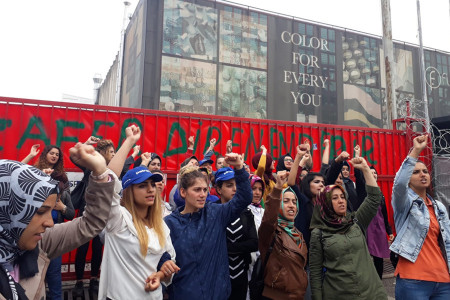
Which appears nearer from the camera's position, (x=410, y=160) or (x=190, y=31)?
(x=410, y=160)

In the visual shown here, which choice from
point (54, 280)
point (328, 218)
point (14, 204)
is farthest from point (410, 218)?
point (54, 280)

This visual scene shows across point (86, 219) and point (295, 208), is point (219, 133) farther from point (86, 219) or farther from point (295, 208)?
point (86, 219)

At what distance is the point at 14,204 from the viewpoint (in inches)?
50.7

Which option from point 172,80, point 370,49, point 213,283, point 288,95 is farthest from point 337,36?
point 213,283

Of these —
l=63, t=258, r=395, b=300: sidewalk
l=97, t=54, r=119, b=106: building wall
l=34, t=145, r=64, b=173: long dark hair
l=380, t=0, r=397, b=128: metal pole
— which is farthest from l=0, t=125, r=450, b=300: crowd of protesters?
l=97, t=54, r=119, b=106: building wall

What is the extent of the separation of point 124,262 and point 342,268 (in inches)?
65.1

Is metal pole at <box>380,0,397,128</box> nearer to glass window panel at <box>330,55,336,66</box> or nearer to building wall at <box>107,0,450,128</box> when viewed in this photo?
building wall at <box>107,0,450,128</box>

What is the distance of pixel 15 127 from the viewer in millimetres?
4996

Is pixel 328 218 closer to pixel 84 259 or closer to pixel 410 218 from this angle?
pixel 410 218

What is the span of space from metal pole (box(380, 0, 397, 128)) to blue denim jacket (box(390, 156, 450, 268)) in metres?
7.94

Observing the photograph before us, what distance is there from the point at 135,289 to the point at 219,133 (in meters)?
4.42

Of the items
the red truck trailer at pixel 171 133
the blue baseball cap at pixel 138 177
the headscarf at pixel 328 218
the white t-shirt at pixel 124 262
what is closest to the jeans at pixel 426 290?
the headscarf at pixel 328 218

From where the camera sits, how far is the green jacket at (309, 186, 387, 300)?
2.47m

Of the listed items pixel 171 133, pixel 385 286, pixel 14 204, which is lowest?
pixel 385 286
